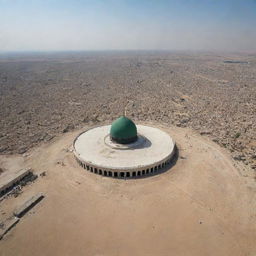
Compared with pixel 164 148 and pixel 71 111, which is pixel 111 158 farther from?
pixel 71 111

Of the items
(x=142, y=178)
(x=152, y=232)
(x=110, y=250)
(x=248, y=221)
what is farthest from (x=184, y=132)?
(x=110, y=250)

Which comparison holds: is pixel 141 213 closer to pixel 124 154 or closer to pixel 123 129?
pixel 124 154

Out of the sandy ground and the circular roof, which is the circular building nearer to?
the circular roof

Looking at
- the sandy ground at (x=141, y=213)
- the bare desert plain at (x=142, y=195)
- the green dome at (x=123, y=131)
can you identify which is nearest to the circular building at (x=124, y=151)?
the green dome at (x=123, y=131)

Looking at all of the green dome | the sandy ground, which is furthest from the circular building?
the sandy ground

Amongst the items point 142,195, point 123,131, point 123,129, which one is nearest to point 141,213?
point 142,195

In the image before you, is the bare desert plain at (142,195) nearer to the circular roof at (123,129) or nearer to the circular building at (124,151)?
the circular building at (124,151)

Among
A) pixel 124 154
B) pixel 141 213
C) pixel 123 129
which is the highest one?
pixel 123 129
